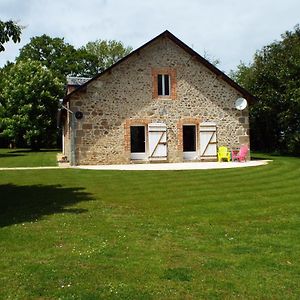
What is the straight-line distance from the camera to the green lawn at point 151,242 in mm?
4422

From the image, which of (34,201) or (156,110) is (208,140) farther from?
(34,201)

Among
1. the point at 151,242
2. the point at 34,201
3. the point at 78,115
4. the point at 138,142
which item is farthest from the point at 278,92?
the point at 151,242

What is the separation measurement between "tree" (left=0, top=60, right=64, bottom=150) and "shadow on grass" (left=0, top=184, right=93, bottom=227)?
24.6 metres

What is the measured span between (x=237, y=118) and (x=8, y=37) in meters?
14.7

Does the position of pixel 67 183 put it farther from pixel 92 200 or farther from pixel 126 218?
Answer: pixel 126 218

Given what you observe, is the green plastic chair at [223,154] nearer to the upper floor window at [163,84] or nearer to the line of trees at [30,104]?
the upper floor window at [163,84]

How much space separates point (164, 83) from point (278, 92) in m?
10.4

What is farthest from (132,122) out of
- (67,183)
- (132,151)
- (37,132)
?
(37,132)

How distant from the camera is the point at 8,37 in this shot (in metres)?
9.08

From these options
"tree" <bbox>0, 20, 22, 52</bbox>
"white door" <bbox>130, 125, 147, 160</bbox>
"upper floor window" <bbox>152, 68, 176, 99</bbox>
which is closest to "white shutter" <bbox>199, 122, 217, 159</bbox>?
"upper floor window" <bbox>152, 68, 176, 99</bbox>

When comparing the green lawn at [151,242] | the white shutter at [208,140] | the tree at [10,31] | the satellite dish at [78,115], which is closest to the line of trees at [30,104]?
the satellite dish at [78,115]

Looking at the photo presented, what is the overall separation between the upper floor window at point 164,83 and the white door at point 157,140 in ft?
4.73

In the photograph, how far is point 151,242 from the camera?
6.14m

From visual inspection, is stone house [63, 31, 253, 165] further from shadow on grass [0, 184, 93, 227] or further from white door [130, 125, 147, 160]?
shadow on grass [0, 184, 93, 227]
